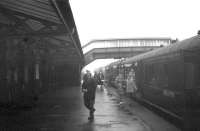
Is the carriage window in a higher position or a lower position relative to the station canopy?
lower

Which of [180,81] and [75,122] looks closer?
[180,81]

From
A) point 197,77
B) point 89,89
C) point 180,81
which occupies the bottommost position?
point 89,89

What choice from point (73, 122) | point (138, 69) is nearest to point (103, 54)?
point (138, 69)

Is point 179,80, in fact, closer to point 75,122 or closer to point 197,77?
point 197,77

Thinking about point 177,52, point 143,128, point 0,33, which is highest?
point 0,33

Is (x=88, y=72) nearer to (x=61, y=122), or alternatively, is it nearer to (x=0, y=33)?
(x=61, y=122)

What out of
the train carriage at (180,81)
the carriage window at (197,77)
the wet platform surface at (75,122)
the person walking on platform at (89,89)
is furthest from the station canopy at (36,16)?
the carriage window at (197,77)

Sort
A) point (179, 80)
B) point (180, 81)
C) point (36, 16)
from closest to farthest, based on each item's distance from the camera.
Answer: point (180, 81)
point (179, 80)
point (36, 16)

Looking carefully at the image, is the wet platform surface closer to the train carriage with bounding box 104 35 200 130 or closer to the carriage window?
the train carriage with bounding box 104 35 200 130

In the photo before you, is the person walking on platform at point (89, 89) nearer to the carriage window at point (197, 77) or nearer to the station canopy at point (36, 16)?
the station canopy at point (36, 16)

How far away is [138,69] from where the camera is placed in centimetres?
1800

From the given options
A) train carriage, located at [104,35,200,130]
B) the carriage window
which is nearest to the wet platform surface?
train carriage, located at [104,35,200,130]

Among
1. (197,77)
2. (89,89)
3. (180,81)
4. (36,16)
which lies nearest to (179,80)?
(180,81)

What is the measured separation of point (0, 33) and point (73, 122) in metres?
5.06
